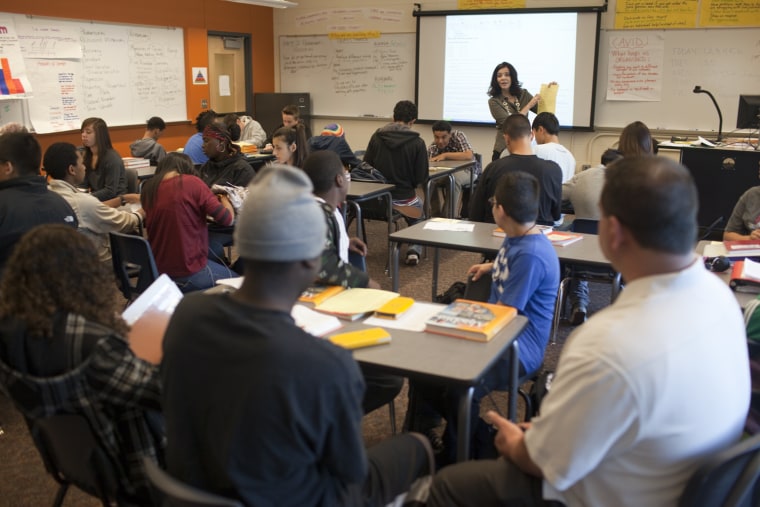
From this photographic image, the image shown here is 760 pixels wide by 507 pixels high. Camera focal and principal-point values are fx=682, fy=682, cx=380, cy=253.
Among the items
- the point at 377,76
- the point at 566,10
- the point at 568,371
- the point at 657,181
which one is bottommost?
the point at 568,371

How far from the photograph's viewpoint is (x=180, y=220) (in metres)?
3.34

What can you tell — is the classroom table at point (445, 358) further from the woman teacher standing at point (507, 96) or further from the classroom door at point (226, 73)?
the classroom door at point (226, 73)

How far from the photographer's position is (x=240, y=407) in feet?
4.08

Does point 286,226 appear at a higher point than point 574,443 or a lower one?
higher

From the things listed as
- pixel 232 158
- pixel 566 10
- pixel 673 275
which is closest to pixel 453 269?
pixel 232 158

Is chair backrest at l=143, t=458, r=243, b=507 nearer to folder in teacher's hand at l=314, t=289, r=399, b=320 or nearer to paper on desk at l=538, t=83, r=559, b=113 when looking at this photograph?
folder in teacher's hand at l=314, t=289, r=399, b=320

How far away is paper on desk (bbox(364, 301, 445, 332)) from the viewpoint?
85.5 inches

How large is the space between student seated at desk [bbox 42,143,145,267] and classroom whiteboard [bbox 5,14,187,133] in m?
3.39

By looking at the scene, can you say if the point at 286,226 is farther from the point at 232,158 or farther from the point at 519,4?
the point at 519,4

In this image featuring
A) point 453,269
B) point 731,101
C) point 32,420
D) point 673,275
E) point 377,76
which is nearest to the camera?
point 673,275

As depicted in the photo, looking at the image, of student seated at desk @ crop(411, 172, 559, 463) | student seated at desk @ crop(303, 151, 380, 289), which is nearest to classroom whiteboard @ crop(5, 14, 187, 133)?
student seated at desk @ crop(303, 151, 380, 289)

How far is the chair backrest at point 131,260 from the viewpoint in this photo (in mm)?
3238

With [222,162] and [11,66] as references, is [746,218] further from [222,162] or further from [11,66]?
[11,66]

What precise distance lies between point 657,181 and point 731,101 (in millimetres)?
6722
